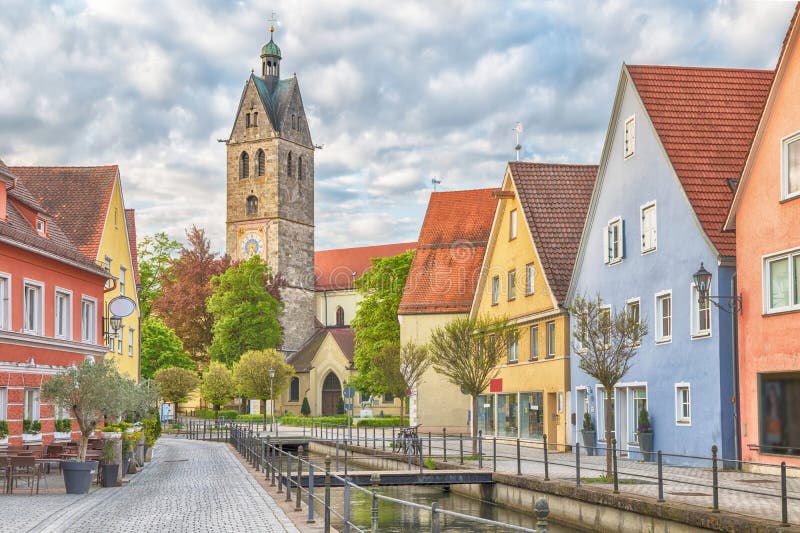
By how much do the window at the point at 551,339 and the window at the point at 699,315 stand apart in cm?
1080

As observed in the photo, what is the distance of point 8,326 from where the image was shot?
Answer: 26047mm

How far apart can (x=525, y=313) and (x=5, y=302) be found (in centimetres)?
2016

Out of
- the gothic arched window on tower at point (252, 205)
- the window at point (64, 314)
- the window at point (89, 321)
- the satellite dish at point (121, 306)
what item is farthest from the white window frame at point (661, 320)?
the gothic arched window on tower at point (252, 205)

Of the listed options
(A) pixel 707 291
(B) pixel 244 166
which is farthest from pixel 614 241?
(B) pixel 244 166

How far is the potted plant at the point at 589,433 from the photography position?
33.3 meters

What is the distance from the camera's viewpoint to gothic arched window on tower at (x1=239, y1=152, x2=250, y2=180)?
10431 centimetres

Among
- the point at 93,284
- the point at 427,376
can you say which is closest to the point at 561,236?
the point at 93,284

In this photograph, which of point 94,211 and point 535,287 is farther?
point 535,287

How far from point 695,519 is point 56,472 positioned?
1603 cm

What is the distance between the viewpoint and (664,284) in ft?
94.8

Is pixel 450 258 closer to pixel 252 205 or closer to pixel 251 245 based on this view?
pixel 251 245

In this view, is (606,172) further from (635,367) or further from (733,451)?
(733,451)

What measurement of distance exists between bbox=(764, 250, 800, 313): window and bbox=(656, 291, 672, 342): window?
195 inches

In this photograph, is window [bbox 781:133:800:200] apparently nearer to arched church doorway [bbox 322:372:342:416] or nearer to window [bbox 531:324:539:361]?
window [bbox 531:324:539:361]
